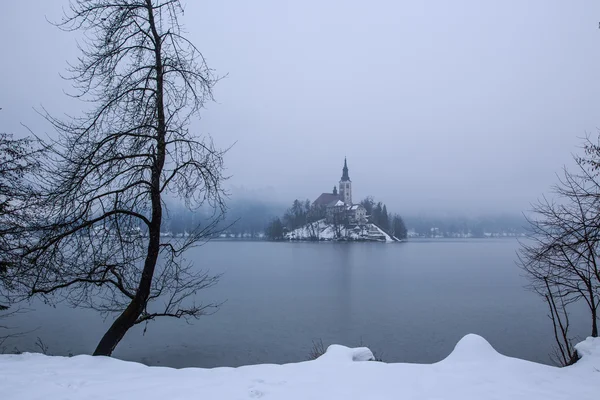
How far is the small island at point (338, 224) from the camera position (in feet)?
360

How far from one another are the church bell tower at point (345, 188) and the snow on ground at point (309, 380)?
439 ft

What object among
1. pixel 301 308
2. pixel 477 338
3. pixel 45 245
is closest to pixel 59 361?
pixel 45 245

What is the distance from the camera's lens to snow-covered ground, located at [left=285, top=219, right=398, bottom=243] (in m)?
108

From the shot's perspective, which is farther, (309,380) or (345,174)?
(345,174)

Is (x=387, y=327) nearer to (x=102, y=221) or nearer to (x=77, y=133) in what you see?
(x=102, y=221)

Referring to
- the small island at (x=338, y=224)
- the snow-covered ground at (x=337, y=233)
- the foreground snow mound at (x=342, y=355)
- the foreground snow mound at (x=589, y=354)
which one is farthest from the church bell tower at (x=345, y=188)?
the foreground snow mound at (x=342, y=355)

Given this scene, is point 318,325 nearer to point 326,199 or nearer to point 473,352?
point 473,352

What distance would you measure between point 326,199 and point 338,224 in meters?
31.5

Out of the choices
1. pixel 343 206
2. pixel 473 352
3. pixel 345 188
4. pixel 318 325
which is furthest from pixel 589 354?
pixel 345 188

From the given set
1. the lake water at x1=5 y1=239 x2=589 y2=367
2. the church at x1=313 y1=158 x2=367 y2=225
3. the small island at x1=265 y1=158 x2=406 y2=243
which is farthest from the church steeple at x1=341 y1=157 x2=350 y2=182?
the lake water at x1=5 y1=239 x2=589 y2=367

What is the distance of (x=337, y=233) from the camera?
360 ft

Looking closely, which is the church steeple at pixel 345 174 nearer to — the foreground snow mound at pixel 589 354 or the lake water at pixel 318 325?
the lake water at pixel 318 325

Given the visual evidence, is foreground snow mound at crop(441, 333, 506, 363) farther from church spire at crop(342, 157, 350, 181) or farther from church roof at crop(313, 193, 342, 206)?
church spire at crop(342, 157, 350, 181)

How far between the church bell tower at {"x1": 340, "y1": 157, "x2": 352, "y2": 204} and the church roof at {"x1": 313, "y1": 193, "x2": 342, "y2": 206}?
2.56 meters
